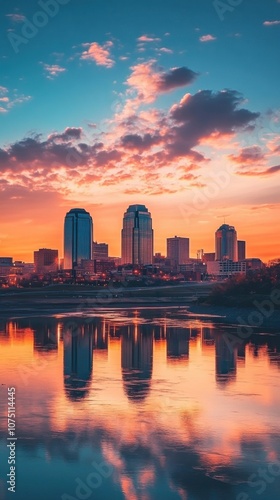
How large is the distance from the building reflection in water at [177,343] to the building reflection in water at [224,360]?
2.78m

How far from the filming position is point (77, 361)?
4250cm

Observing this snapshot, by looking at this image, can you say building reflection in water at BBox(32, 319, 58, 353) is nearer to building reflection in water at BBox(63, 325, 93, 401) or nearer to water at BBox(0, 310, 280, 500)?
water at BBox(0, 310, 280, 500)

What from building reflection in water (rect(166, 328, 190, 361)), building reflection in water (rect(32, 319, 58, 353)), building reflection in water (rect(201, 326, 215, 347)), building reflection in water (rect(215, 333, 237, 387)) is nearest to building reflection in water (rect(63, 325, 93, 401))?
building reflection in water (rect(32, 319, 58, 353))

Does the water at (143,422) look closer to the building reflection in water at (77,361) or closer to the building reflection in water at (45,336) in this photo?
the building reflection in water at (77,361)

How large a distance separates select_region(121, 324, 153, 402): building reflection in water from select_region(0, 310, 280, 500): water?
0.35 feet

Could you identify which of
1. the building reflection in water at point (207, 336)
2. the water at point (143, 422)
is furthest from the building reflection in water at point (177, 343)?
the building reflection in water at point (207, 336)

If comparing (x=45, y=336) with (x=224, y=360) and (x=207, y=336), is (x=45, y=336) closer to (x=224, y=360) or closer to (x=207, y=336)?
(x=207, y=336)

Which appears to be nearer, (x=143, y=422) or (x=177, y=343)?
(x=143, y=422)

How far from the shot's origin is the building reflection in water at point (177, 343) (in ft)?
151

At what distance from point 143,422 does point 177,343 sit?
29806mm

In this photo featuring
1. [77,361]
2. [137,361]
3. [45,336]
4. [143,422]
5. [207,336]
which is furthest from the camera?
[45,336]

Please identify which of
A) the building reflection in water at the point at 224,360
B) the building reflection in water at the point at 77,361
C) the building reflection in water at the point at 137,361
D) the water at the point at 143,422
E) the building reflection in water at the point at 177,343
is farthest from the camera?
the building reflection in water at the point at 177,343

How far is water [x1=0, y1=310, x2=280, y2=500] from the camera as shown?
691 inches

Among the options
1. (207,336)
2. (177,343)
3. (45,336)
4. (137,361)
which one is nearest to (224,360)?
(137,361)
